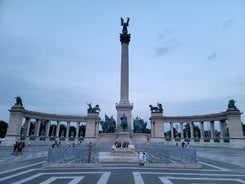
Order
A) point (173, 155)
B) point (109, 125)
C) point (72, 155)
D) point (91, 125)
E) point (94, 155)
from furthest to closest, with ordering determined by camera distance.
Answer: point (91, 125)
point (109, 125)
point (94, 155)
point (173, 155)
point (72, 155)

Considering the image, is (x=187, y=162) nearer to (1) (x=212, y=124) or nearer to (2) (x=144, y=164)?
(2) (x=144, y=164)

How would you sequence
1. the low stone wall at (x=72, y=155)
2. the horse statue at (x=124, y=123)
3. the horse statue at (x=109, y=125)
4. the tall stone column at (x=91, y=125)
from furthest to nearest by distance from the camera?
the tall stone column at (x=91, y=125)
the horse statue at (x=109, y=125)
the horse statue at (x=124, y=123)
the low stone wall at (x=72, y=155)

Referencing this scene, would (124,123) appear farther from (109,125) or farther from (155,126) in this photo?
(155,126)

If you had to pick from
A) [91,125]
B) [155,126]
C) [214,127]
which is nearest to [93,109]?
[91,125]

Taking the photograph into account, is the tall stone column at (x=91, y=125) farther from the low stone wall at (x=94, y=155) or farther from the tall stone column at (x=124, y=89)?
the low stone wall at (x=94, y=155)

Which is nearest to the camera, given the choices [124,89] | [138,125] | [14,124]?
[138,125]

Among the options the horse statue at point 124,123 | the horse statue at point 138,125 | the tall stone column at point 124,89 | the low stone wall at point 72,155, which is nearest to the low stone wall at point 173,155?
the low stone wall at point 72,155

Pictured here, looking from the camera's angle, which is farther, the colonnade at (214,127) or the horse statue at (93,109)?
the horse statue at (93,109)

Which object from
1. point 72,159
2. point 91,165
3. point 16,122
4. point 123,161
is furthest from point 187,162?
point 16,122

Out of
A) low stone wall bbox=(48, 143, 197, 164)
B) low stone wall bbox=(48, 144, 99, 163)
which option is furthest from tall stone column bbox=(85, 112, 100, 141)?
A: low stone wall bbox=(48, 143, 197, 164)

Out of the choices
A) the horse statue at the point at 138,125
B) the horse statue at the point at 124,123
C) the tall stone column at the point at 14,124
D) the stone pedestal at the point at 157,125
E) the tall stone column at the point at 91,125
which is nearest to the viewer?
the horse statue at the point at 124,123

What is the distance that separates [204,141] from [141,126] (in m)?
27.6

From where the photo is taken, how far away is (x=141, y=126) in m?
42.4

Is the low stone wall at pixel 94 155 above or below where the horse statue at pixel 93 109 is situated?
below
